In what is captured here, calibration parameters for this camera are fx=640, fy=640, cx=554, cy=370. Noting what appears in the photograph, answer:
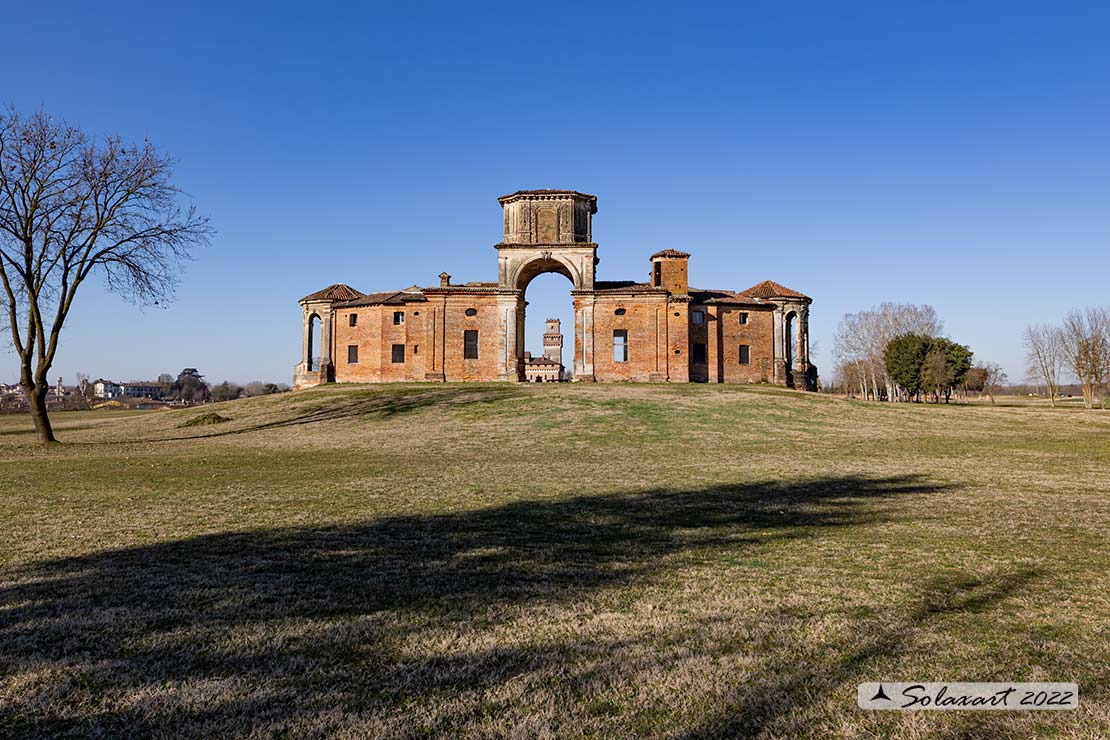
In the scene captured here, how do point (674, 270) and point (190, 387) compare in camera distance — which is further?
point (190, 387)

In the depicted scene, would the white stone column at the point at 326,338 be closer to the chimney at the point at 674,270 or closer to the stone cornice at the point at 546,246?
the stone cornice at the point at 546,246

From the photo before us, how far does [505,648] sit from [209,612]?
2.43 m

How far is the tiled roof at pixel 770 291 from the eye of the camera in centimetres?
5275

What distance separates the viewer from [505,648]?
4227mm

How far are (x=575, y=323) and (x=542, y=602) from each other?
43.3m

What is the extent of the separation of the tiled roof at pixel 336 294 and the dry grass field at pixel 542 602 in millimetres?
42108

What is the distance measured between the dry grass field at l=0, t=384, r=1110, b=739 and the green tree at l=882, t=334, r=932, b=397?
47763 millimetres

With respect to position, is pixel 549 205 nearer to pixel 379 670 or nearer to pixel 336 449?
pixel 336 449

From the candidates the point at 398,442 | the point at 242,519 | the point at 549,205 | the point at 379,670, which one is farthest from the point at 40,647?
the point at 549,205

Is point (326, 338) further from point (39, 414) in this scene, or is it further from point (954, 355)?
point (954, 355)

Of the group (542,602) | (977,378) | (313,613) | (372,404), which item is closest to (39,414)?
(372,404)

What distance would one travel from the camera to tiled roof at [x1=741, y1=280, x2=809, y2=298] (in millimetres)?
52750

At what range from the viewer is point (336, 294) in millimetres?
55188

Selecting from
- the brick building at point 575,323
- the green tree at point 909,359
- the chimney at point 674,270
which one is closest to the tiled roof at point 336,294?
the brick building at point 575,323
